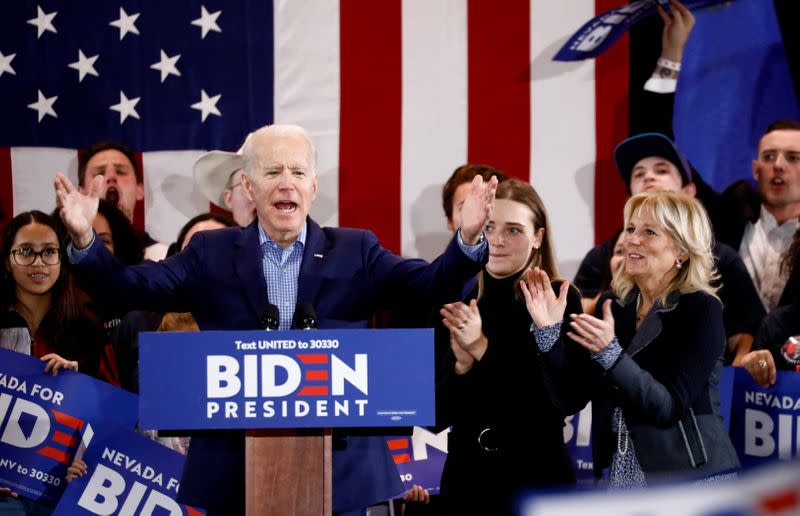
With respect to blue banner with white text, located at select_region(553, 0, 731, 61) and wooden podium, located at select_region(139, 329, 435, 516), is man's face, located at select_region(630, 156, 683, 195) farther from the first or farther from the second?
wooden podium, located at select_region(139, 329, 435, 516)

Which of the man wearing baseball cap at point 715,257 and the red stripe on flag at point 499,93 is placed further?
the red stripe on flag at point 499,93

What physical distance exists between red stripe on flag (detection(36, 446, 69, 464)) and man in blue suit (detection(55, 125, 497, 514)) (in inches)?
50.9

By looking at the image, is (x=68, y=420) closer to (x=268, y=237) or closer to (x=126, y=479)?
(x=126, y=479)

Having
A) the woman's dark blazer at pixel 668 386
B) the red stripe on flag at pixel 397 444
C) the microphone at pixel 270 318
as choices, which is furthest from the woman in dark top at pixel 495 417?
the red stripe on flag at pixel 397 444

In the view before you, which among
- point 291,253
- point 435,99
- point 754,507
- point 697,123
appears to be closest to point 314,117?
point 435,99

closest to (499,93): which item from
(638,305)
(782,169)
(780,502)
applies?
(782,169)

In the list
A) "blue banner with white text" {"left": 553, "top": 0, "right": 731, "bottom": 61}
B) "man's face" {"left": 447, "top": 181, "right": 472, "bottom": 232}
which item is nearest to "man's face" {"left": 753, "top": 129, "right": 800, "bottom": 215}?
"blue banner with white text" {"left": 553, "top": 0, "right": 731, "bottom": 61}

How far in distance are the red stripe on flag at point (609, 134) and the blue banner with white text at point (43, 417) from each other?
8.53 feet

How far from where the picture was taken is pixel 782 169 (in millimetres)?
4500

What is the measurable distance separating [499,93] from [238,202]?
1503 millimetres

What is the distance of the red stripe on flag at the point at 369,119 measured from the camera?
209 inches

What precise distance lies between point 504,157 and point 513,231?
85.6 inches

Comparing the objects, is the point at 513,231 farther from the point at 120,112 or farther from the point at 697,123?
the point at 120,112

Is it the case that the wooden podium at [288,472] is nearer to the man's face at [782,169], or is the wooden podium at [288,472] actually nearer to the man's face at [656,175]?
the man's face at [656,175]
